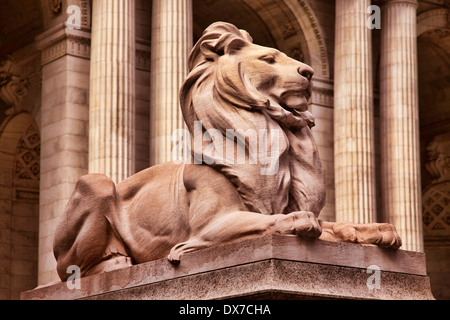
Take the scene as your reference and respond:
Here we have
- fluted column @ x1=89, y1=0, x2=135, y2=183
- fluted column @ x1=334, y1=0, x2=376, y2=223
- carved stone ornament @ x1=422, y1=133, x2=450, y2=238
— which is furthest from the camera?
carved stone ornament @ x1=422, y1=133, x2=450, y2=238

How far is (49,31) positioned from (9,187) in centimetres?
572

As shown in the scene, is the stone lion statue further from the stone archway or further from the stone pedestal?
the stone archway

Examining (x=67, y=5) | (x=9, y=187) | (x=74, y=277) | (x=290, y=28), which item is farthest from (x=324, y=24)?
(x=74, y=277)

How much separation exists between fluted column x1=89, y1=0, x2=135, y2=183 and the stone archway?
584 cm

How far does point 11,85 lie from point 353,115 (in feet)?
28.0

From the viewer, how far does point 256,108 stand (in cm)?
705

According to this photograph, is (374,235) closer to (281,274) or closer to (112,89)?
(281,274)

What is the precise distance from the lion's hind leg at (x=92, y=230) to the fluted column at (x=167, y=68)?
14807 millimetres

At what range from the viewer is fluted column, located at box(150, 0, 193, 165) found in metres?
23.0

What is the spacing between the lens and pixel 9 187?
2866cm

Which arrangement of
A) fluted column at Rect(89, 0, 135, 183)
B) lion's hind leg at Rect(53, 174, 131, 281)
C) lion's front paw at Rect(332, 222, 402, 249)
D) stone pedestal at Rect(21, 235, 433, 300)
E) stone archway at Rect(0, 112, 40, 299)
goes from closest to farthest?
stone pedestal at Rect(21, 235, 433, 300)
lion's front paw at Rect(332, 222, 402, 249)
lion's hind leg at Rect(53, 174, 131, 281)
fluted column at Rect(89, 0, 135, 183)
stone archway at Rect(0, 112, 40, 299)

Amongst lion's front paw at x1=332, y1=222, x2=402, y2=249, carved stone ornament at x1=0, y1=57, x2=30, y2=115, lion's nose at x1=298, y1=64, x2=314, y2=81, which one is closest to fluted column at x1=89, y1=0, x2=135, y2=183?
carved stone ornament at x1=0, y1=57, x2=30, y2=115

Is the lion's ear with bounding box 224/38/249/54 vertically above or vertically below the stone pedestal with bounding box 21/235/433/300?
→ above

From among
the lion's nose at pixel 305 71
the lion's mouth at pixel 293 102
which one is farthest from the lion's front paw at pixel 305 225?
the lion's nose at pixel 305 71
